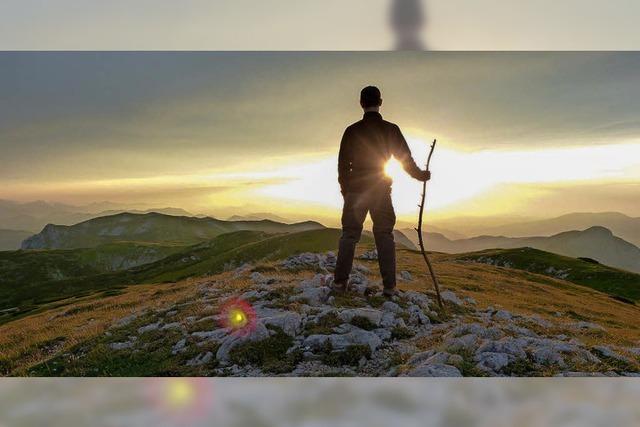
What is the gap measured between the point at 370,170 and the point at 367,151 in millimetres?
334

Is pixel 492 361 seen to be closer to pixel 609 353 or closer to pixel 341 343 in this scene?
pixel 341 343

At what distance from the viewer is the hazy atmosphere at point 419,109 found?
850 cm

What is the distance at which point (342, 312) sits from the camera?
808cm

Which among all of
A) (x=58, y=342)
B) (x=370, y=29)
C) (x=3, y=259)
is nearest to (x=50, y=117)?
(x=58, y=342)

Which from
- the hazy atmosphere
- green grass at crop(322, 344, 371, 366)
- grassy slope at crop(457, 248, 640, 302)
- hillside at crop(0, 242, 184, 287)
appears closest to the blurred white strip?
the hazy atmosphere

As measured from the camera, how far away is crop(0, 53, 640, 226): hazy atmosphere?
27.9ft

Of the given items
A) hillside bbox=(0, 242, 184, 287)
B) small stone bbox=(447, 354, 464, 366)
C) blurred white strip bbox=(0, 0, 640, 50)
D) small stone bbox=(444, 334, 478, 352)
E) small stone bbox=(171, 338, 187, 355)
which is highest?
blurred white strip bbox=(0, 0, 640, 50)

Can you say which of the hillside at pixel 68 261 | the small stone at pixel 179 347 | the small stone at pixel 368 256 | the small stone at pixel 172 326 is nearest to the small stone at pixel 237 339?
the small stone at pixel 179 347

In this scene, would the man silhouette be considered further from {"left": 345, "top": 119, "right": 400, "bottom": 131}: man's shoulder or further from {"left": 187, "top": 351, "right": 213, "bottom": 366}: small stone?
{"left": 187, "top": 351, "right": 213, "bottom": 366}: small stone

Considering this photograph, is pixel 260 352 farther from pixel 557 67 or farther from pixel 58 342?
pixel 557 67

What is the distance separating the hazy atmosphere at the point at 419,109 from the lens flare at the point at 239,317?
2.16m

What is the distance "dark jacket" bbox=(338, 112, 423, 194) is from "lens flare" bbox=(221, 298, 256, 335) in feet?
8.85

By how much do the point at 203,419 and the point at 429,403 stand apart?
262cm

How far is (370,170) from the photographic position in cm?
841
